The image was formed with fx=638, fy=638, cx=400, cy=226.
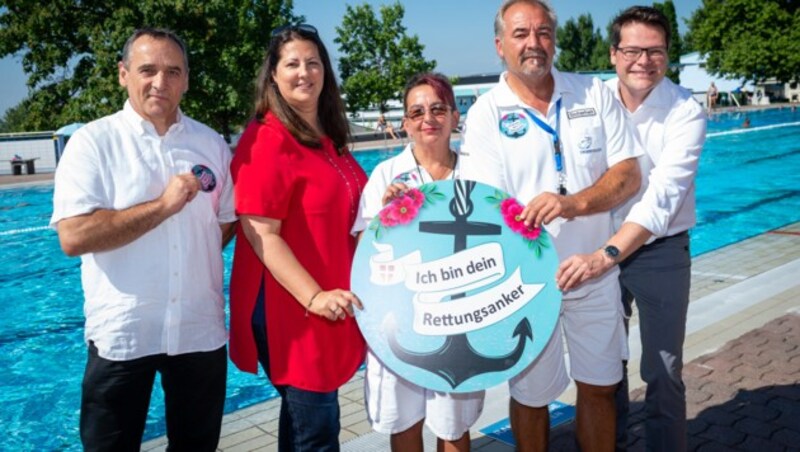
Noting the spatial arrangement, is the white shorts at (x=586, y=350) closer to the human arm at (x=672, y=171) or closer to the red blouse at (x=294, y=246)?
the human arm at (x=672, y=171)

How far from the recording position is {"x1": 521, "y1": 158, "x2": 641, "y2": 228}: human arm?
2277 mm

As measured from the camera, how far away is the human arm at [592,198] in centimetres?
228

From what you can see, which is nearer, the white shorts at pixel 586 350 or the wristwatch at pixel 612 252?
the wristwatch at pixel 612 252

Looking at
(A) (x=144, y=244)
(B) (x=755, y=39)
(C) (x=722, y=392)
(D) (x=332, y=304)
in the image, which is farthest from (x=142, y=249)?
(B) (x=755, y=39)

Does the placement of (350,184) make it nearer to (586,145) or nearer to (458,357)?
(458,357)

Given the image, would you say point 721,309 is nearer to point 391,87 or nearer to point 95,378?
point 95,378

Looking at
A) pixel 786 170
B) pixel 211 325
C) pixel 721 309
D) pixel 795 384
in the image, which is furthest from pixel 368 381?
pixel 786 170

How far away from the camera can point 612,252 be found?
2.41 m

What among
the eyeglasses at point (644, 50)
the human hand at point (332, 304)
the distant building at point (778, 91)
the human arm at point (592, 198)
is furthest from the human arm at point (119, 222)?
the distant building at point (778, 91)

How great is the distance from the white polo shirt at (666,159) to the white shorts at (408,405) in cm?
102

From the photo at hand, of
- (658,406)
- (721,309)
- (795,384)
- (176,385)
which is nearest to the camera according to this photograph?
(176,385)

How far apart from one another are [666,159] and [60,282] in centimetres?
1003

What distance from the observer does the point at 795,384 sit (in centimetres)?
389

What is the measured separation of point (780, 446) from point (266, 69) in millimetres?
3021
